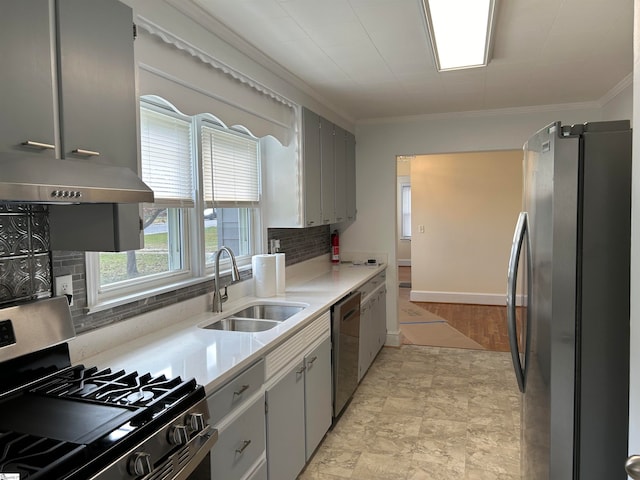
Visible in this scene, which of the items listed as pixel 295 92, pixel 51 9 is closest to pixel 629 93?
pixel 295 92

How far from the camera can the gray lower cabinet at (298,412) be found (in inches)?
87.8

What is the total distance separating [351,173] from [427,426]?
256 cm

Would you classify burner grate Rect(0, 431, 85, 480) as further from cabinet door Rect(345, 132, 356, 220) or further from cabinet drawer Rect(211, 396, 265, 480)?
cabinet door Rect(345, 132, 356, 220)

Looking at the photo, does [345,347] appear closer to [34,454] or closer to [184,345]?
[184,345]

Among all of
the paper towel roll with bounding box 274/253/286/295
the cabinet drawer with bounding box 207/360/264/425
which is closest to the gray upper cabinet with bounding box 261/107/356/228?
the paper towel roll with bounding box 274/253/286/295

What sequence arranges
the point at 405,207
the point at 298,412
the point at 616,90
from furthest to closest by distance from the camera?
1. the point at 405,207
2. the point at 616,90
3. the point at 298,412

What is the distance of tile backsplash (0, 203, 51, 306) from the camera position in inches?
62.7

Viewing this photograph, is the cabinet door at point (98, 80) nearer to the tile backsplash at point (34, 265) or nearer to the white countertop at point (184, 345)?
the tile backsplash at point (34, 265)

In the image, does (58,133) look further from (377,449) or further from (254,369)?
(377,449)

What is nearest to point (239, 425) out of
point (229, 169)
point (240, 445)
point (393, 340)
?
point (240, 445)

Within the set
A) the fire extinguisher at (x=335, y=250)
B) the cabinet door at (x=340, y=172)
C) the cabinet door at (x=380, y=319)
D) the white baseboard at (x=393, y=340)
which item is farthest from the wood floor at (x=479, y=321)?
the cabinet door at (x=340, y=172)

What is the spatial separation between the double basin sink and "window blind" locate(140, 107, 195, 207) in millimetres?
680

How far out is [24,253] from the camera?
166 centimetres

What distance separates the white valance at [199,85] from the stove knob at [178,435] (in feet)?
4.48
